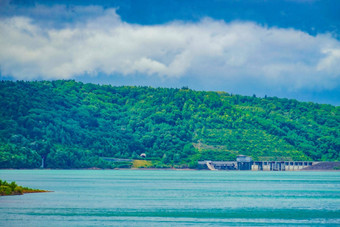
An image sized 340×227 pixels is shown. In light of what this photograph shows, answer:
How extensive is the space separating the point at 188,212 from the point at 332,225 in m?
17.2

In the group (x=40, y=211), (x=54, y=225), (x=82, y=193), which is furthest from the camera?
(x=82, y=193)

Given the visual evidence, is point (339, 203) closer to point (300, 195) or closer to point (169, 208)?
point (300, 195)

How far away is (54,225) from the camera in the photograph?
6212cm

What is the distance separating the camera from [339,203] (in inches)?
3386

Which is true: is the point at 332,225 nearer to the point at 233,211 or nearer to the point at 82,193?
the point at 233,211

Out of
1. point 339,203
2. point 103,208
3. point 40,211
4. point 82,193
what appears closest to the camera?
point 40,211

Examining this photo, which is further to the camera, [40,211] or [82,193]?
[82,193]

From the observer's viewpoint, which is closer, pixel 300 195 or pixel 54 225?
pixel 54 225

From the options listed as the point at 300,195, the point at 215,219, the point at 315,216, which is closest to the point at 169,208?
the point at 215,219

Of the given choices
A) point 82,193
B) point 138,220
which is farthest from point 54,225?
point 82,193

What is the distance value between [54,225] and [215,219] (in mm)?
15958

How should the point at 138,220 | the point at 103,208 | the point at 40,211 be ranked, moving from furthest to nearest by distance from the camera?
1. the point at 103,208
2. the point at 40,211
3. the point at 138,220

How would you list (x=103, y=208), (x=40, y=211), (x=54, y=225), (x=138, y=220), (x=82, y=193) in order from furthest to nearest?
1. (x=82, y=193)
2. (x=103, y=208)
3. (x=40, y=211)
4. (x=138, y=220)
5. (x=54, y=225)

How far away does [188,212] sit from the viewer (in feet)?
243
